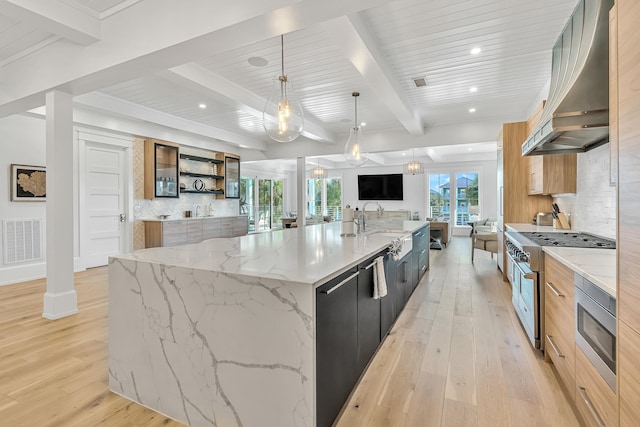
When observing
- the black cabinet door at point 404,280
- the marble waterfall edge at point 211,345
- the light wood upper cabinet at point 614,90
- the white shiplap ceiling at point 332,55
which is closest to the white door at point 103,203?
the white shiplap ceiling at point 332,55

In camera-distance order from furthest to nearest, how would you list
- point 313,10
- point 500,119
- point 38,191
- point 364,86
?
point 500,119
point 38,191
point 364,86
point 313,10

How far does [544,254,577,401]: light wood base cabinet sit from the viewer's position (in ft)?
5.55

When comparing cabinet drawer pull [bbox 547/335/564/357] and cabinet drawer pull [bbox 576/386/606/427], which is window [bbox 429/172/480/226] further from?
cabinet drawer pull [bbox 576/386/606/427]

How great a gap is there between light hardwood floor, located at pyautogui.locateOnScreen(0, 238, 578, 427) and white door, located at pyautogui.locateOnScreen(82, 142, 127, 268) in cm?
226

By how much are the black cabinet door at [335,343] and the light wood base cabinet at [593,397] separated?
1.10m

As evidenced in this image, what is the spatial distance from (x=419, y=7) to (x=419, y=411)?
2862 millimetres

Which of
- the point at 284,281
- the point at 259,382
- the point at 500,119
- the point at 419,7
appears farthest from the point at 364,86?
the point at 259,382

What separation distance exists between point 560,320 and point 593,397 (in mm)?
568

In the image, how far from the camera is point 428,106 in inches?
200

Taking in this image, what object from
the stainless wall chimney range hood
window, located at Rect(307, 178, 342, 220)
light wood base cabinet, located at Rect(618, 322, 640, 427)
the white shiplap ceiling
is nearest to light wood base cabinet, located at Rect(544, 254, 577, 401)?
light wood base cabinet, located at Rect(618, 322, 640, 427)

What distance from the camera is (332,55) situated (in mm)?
3361

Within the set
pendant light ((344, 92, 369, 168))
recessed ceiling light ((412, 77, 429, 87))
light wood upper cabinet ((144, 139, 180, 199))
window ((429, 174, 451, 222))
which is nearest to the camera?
recessed ceiling light ((412, 77, 429, 87))

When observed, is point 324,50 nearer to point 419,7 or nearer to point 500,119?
point 419,7

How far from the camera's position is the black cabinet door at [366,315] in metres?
1.93
